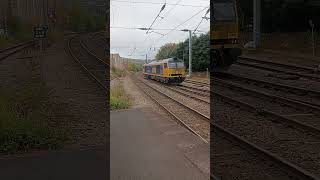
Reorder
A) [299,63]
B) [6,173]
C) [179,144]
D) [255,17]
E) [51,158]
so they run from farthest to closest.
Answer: [299,63], [255,17], [51,158], [6,173], [179,144]

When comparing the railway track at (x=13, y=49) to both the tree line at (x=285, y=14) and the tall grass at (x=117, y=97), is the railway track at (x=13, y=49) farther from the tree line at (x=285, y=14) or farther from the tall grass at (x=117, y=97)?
the tree line at (x=285, y=14)

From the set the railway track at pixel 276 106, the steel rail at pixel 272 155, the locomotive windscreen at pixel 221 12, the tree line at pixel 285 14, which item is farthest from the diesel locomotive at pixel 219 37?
the tree line at pixel 285 14

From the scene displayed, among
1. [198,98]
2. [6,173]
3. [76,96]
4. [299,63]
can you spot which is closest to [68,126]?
[76,96]

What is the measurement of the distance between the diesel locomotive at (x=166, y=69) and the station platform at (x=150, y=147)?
1.09 feet

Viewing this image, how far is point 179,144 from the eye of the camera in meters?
3.47

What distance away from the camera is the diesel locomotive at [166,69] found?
9.85 ft

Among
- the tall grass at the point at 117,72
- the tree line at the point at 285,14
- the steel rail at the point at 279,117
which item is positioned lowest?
the steel rail at the point at 279,117

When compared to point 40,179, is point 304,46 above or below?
above

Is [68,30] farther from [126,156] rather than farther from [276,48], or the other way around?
[276,48]

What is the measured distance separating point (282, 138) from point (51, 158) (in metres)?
3.72

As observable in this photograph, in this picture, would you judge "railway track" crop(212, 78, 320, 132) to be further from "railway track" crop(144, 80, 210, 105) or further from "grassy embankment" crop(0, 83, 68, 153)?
"railway track" crop(144, 80, 210, 105)

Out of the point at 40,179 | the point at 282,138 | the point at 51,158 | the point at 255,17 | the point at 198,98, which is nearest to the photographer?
the point at 198,98

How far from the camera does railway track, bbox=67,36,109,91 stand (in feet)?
14.4

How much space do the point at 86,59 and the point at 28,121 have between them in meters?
1.56
